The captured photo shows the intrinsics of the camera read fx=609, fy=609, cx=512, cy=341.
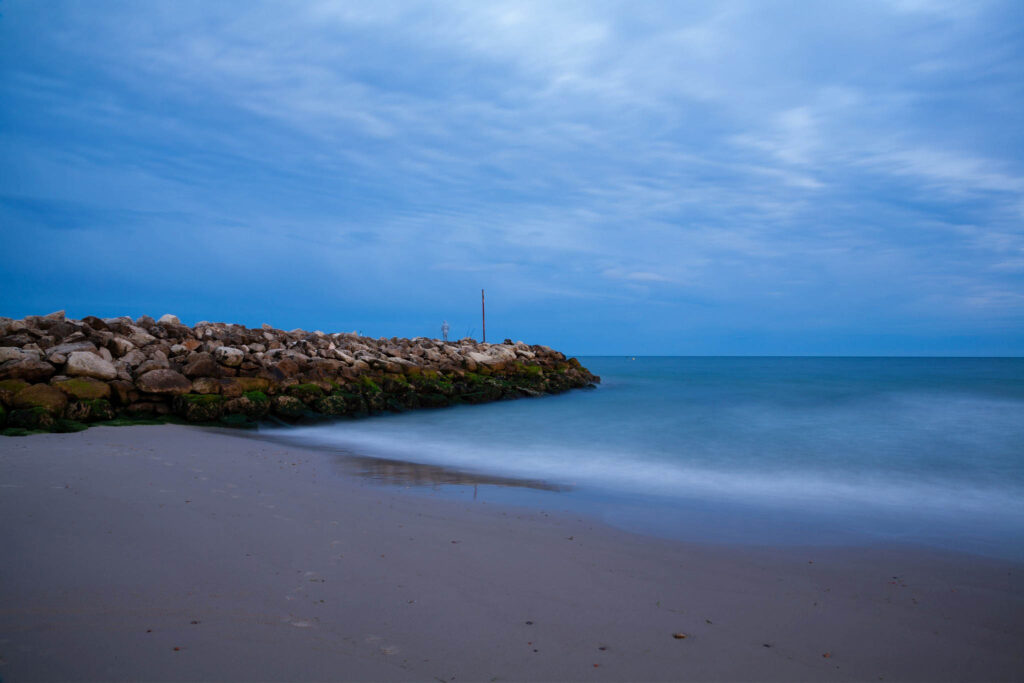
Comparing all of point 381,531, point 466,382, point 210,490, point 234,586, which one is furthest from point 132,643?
point 466,382

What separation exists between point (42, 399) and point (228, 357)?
3358mm

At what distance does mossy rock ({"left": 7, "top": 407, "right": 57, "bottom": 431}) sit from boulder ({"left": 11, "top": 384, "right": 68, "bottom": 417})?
9 cm

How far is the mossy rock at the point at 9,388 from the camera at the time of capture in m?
7.74

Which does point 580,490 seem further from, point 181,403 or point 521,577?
point 181,403

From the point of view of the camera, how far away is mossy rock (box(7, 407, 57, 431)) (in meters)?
7.55

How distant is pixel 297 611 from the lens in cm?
269

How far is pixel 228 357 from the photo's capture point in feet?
36.5

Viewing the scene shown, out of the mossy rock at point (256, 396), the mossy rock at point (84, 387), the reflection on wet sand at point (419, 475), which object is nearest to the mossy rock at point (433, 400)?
the mossy rock at point (256, 396)

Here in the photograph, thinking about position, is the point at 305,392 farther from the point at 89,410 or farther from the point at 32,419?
the point at 32,419

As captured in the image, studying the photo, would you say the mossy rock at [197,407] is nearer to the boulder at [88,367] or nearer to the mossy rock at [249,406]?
the mossy rock at [249,406]

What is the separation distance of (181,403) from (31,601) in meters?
7.57

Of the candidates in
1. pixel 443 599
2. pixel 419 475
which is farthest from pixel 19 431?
pixel 443 599

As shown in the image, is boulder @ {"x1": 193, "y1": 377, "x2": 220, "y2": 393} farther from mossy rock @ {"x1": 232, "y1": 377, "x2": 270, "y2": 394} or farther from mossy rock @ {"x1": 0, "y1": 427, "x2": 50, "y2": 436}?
mossy rock @ {"x1": 0, "y1": 427, "x2": 50, "y2": 436}

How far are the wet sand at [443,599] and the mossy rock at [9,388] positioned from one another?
397cm
